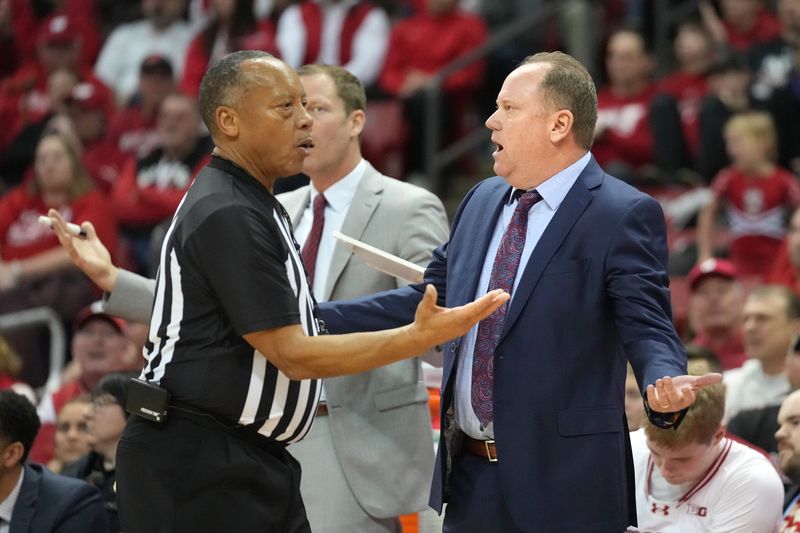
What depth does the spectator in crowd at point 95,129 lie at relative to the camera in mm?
10703

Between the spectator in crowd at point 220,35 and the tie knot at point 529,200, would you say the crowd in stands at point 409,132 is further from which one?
the tie knot at point 529,200

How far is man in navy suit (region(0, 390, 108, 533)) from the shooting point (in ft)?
15.7

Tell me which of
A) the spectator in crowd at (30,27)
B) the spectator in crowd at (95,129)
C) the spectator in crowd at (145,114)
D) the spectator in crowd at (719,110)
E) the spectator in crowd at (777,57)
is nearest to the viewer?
the spectator in crowd at (719,110)

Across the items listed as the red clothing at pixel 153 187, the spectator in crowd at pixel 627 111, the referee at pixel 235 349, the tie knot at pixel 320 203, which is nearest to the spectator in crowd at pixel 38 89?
the red clothing at pixel 153 187

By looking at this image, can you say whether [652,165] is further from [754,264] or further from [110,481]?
[110,481]

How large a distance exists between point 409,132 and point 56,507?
5587 millimetres

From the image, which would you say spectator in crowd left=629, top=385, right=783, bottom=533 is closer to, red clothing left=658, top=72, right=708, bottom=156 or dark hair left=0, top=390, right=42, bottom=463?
dark hair left=0, top=390, right=42, bottom=463

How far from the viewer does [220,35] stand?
36.6ft

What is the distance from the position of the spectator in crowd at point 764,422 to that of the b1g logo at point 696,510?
1190 millimetres

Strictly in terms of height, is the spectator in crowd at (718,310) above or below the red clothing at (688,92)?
below

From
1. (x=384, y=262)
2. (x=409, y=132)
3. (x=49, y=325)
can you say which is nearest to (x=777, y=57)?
(x=409, y=132)

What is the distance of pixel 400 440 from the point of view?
4578 mm

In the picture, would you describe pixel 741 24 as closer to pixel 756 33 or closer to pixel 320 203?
pixel 756 33

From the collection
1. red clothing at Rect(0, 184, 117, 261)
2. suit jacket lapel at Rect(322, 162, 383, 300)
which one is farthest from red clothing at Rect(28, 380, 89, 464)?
suit jacket lapel at Rect(322, 162, 383, 300)
